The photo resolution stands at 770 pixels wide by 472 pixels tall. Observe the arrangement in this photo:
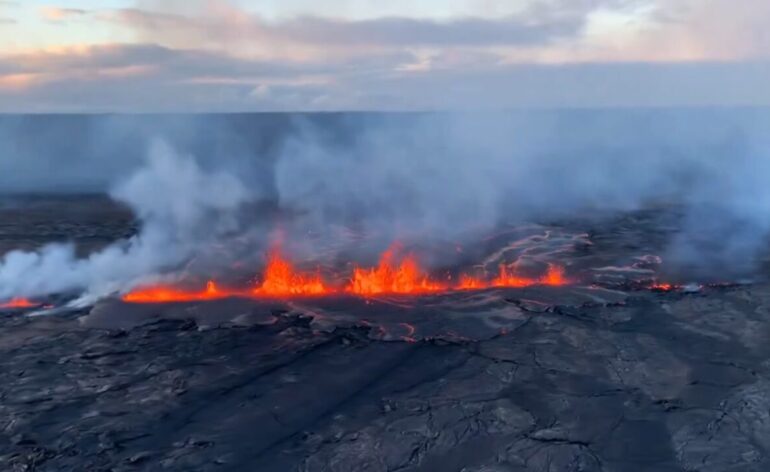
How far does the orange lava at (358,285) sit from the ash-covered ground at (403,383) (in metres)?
0.92

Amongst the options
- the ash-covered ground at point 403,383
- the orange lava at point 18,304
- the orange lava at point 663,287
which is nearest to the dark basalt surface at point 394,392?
→ the ash-covered ground at point 403,383

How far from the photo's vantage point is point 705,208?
43.7 m

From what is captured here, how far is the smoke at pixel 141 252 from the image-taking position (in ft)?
81.8

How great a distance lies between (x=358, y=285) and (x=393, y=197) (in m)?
27.8

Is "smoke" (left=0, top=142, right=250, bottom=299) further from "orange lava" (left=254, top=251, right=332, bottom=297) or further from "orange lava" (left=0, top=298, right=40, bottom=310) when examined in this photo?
"orange lava" (left=254, top=251, right=332, bottom=297)

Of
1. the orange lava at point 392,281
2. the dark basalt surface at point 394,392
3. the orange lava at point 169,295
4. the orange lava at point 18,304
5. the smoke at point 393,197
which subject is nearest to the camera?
the dark basalt surface at point 394,392

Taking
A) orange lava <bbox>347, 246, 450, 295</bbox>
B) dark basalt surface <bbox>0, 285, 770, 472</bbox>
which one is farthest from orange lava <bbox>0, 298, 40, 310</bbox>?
orange lava <bbox>347, 246, 450, 295</bbox>

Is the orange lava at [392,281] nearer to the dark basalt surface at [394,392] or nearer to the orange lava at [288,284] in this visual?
the orange lava at [288,284]

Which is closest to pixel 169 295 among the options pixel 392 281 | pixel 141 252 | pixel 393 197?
pixel 141 252

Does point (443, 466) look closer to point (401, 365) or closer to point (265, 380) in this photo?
point (401, 365)

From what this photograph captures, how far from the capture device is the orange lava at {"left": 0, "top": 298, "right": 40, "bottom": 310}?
2295cm

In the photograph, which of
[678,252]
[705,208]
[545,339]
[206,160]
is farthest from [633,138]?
[545,339]

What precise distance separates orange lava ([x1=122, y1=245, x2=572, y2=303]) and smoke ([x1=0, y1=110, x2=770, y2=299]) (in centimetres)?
191

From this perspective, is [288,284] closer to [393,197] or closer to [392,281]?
[392,281]
